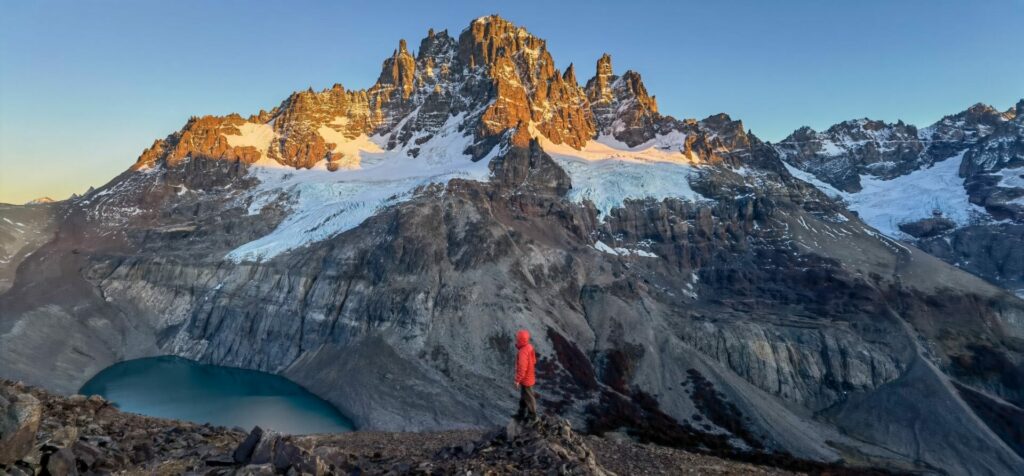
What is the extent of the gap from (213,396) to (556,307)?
63045 mm

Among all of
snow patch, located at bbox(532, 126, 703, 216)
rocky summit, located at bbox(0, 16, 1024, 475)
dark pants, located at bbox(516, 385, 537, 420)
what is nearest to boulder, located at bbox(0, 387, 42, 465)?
dark pants, located at bbox(516, 385, 537, 420)

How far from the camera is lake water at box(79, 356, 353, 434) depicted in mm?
74938

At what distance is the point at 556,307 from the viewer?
118 metres

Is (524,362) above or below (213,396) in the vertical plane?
above

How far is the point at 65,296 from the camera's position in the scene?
119m

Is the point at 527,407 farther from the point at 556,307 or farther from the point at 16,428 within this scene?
the point at 556,307

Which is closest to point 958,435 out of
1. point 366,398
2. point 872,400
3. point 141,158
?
point 872,400

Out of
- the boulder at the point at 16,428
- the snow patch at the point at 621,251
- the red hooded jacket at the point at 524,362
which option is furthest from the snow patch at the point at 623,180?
the boulder at the point at 16,428

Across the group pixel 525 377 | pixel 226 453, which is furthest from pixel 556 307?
pixel 226 453

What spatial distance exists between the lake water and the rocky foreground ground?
53105 mm

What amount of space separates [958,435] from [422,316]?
87296 millimetres

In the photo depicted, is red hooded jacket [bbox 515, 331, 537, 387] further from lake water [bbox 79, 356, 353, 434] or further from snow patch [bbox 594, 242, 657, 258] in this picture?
snow patch [bbox 594, 242, 657, 258]

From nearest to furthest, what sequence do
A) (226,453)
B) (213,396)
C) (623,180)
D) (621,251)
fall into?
(226,453) → (213,396) → (621,251) → (623,180)

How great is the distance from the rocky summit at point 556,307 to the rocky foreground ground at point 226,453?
55762 mm
